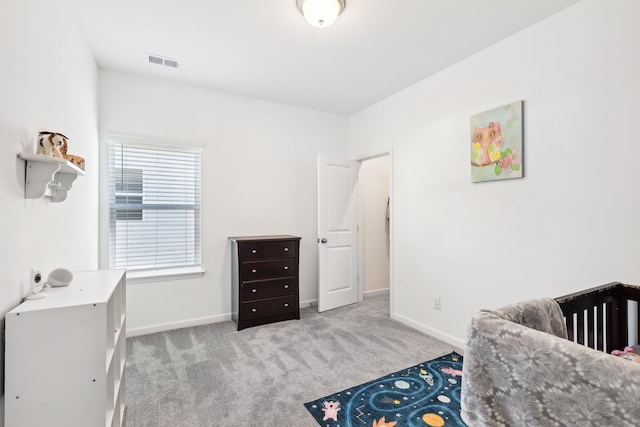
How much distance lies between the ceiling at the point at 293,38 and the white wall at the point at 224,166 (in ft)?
0.91

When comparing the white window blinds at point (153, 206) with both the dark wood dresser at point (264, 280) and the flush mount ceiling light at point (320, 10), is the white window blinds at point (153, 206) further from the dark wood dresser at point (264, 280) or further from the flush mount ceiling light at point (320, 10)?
the flush mount ceiling light at point (320, 10)

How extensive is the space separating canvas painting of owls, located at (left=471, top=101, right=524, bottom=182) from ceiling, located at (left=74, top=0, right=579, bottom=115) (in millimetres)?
622

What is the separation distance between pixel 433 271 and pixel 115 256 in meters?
3.26

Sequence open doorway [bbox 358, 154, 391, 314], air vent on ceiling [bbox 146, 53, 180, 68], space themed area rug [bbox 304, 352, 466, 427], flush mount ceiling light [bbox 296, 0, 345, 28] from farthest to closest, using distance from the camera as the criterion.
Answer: open doorway [bbox 358, 154, 391, 314]
air vent on ceiling [bbox 146, 53, 180, 68]
flush mount ceiling light [bbox 296, 0, 345, 28]
space themed area rug [bbox 304, 352, 466, 427]

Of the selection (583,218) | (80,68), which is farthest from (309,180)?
(583,218)

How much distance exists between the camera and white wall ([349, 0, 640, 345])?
1.85 m

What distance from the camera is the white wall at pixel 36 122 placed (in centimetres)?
116

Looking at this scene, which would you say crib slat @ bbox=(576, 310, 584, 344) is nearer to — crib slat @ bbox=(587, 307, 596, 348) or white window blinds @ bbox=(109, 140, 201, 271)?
crib slat @ bbox=(587, 307, 596, 348)

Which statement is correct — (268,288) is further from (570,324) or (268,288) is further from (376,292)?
(570,324)

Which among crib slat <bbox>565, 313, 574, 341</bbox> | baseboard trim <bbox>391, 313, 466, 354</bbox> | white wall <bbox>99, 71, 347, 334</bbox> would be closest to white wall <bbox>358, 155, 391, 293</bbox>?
white wall <bbox>99, 71, 347, 334</bbox>

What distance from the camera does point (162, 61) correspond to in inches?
112

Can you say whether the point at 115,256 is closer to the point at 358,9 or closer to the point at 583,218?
the point at 358,9

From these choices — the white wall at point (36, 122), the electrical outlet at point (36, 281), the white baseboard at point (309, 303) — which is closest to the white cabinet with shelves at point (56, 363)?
the white wall at point (36, 122)

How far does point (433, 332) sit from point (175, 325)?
8.97 feet
